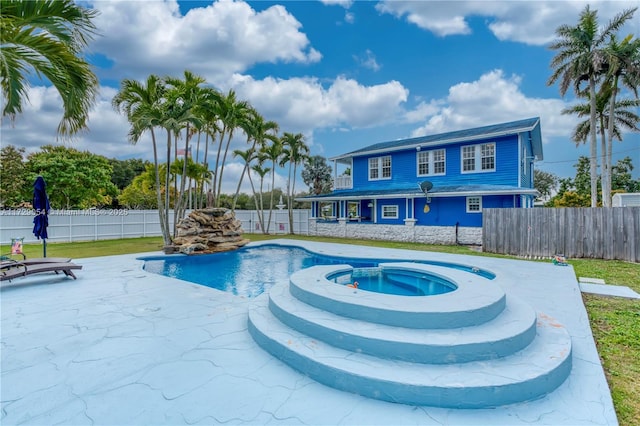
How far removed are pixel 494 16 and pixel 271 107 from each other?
13515 mm

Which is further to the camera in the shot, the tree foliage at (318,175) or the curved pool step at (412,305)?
the tree foliage at (318,175)

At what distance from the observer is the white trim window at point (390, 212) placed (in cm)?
1914

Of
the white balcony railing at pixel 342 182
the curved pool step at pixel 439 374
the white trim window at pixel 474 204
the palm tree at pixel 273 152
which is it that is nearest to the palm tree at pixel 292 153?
the palm tree at pixel 273 152

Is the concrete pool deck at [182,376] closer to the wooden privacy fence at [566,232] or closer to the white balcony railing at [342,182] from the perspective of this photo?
the wooden privacy fence at [566,232]

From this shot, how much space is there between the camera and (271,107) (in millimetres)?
21172

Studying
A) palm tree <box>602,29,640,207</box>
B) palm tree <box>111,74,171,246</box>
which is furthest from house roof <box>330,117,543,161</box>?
palm tree <box>111,74,171,246</box>

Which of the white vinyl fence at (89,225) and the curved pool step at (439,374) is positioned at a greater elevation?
the white vinyl fence at (89,225)

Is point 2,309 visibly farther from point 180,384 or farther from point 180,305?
point 180,384

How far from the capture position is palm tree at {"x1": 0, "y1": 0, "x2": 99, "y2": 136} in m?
3.63

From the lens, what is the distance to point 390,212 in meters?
19.4

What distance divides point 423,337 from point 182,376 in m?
2.64

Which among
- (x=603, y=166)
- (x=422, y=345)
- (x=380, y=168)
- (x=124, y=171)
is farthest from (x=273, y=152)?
(x=124, y=171)

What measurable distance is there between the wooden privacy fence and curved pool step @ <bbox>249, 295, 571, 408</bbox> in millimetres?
9479

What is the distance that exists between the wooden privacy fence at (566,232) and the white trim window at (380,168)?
8823 millimetres
